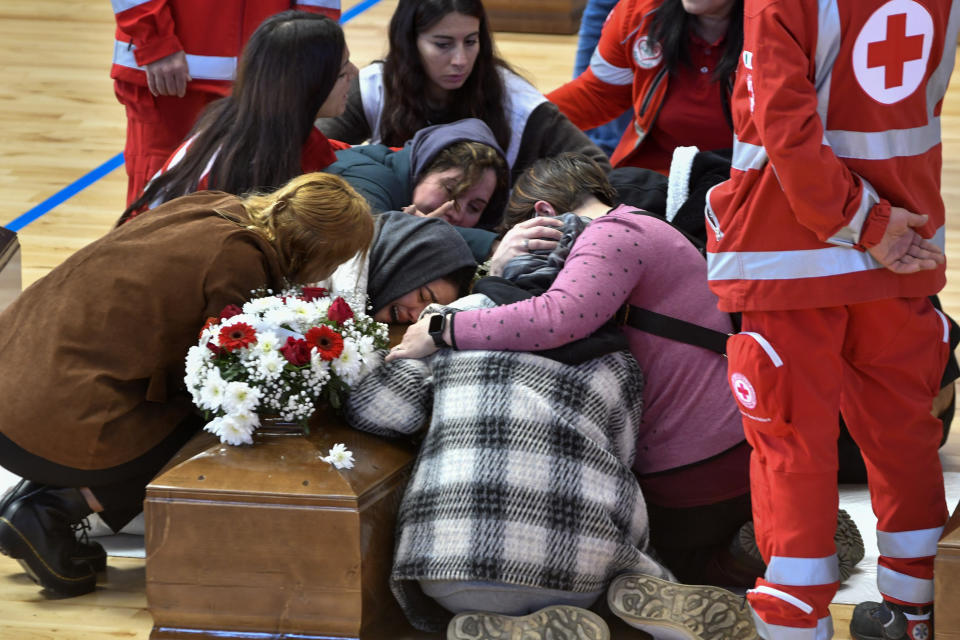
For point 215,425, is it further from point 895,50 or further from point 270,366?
point 895,50

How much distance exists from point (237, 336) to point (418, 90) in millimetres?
1323

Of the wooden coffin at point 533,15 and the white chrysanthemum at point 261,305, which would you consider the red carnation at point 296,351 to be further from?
the wooden coffin at point 533,15

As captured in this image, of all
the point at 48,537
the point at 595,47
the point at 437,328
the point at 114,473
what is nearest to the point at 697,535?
the point at 437,328

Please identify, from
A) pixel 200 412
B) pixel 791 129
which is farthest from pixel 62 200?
pixel 791 129

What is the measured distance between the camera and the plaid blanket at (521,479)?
208cm

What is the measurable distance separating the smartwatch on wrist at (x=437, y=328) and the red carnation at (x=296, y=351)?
8.5 inches

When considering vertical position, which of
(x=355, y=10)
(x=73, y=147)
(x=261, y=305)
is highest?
(x=261, y=305)

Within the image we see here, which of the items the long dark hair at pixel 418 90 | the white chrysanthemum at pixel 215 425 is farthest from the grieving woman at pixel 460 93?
the white chrysanthemum at pixel 215 425

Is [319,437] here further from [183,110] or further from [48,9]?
[48,9]

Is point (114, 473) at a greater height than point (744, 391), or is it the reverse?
point (744, 391)

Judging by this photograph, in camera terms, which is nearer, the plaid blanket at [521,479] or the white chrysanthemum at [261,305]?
the plaid blanket at [521,479]

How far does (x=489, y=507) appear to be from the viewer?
209 centimetres

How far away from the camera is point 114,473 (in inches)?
91.2

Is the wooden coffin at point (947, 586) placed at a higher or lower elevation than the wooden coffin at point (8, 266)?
higher
